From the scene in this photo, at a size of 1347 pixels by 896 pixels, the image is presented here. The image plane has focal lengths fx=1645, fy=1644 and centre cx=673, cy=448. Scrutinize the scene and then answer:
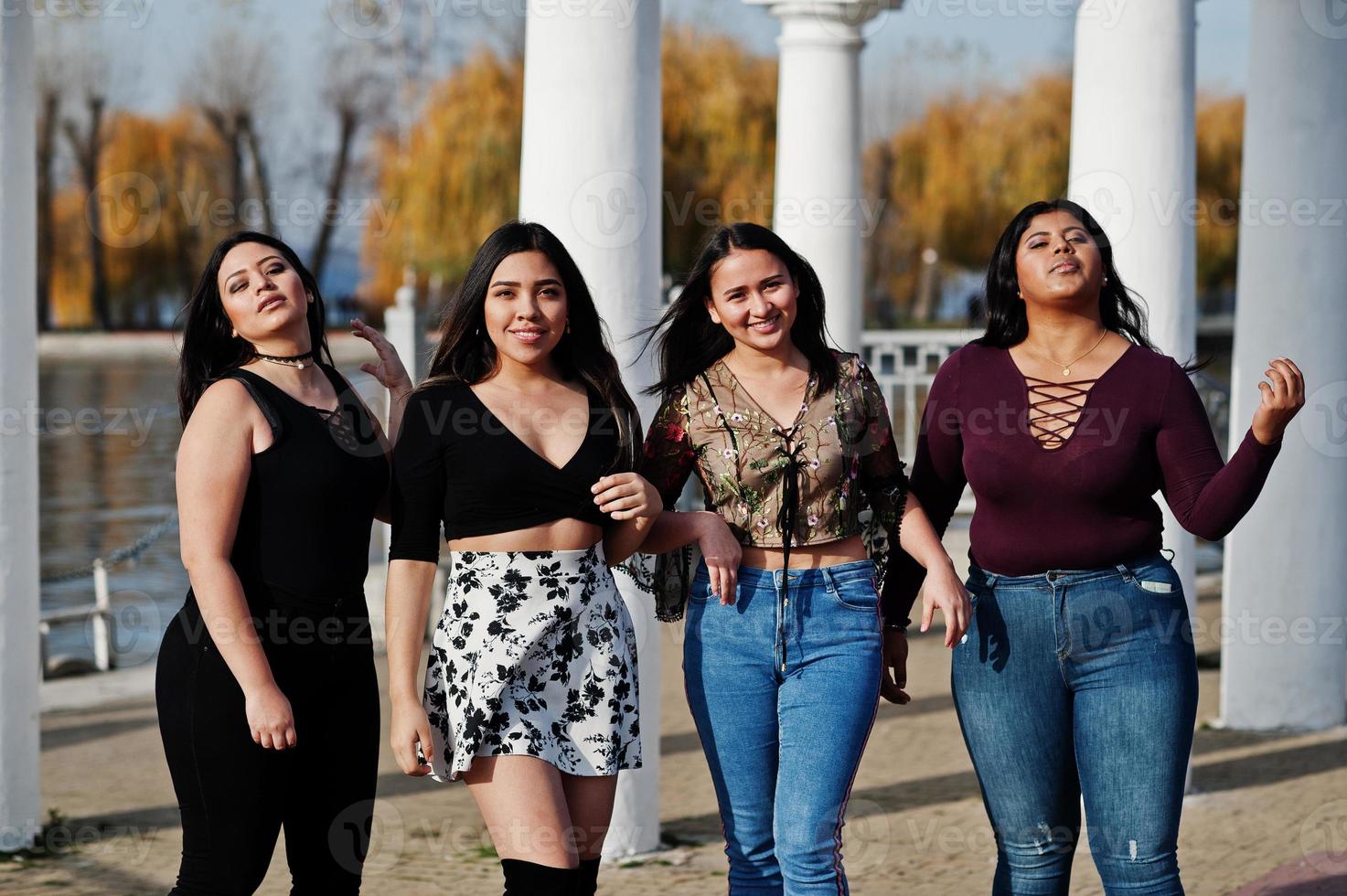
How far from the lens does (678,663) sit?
457 inches

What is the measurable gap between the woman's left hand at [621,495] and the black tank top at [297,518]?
590 millimetres

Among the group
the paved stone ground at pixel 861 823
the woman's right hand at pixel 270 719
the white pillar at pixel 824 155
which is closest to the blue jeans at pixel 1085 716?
the woman's right hand at pixel 270 719

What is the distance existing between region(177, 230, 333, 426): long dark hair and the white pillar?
27.6ft

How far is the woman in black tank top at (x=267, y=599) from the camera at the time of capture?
382 cm

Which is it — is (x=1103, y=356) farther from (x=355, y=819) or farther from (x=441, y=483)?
(x=355, y=819)

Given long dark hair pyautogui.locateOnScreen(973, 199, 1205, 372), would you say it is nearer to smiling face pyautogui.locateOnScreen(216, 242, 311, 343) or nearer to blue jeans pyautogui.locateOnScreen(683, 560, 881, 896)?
blue jeans pyautogui.locateOnScreen(683, 560, 881, 896)

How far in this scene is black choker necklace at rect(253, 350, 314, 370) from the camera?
13.4 ft

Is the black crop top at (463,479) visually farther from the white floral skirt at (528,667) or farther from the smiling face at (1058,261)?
the smiling face at (1058,261)

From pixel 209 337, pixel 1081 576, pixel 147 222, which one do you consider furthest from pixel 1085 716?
pixel 147 222

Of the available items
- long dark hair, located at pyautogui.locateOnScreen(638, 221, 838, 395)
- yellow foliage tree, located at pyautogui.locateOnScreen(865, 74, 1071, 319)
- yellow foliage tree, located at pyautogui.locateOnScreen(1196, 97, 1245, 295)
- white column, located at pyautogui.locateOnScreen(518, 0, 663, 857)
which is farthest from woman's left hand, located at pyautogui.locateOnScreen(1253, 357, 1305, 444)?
yellow foliage tree, located at pyautogui.locateOnScreen(1196, 97, 1245, 295)

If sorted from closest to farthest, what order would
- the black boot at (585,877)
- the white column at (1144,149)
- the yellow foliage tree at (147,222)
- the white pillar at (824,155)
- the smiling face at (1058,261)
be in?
the black boot at (585,877) → the smiling face at (1058,261) → the white column at (1144,149) → the white pillar at (824,155) → the yellow foliage tree at (147,222)

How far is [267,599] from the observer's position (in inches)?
154

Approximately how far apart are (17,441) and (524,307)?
3214 millimetres

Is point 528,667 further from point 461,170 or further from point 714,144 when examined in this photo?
point 714,144
